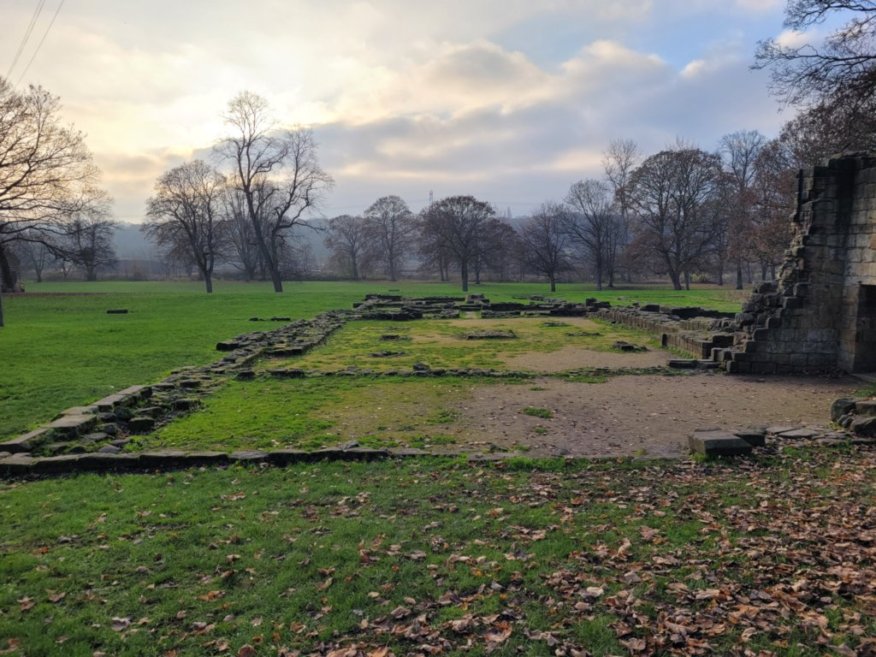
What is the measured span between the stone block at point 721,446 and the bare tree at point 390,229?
252ft

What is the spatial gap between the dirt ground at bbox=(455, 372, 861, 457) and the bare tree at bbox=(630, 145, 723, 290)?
4395 centimetres

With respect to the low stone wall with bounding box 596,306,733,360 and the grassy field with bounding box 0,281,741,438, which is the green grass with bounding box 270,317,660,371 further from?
the grassy field with bounding box 0,281,741,438

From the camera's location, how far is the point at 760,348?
15141mm

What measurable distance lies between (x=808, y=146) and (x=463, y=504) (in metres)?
36.0

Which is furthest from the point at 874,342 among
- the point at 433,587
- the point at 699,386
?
the point at 433,587

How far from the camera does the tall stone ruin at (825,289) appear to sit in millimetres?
14148

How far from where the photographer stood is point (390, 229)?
84.9 metres

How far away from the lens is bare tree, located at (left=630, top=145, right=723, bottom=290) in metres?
54.6

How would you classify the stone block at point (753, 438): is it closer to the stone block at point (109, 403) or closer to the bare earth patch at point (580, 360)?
the bare earth patch at point (580, 360)

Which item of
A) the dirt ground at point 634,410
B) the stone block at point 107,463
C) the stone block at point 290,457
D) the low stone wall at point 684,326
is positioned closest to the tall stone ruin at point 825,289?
the dirt ground at point 634,410

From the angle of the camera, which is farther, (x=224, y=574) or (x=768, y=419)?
(x=768, y=419)

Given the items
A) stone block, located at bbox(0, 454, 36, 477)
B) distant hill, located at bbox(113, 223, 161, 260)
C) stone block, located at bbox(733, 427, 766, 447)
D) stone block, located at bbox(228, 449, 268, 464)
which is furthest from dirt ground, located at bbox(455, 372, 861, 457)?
distant hill, located at bbox(113, 223, 161, 260)

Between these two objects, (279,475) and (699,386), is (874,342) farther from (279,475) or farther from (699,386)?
(279,475)

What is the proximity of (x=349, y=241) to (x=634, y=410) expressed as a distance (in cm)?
7998
